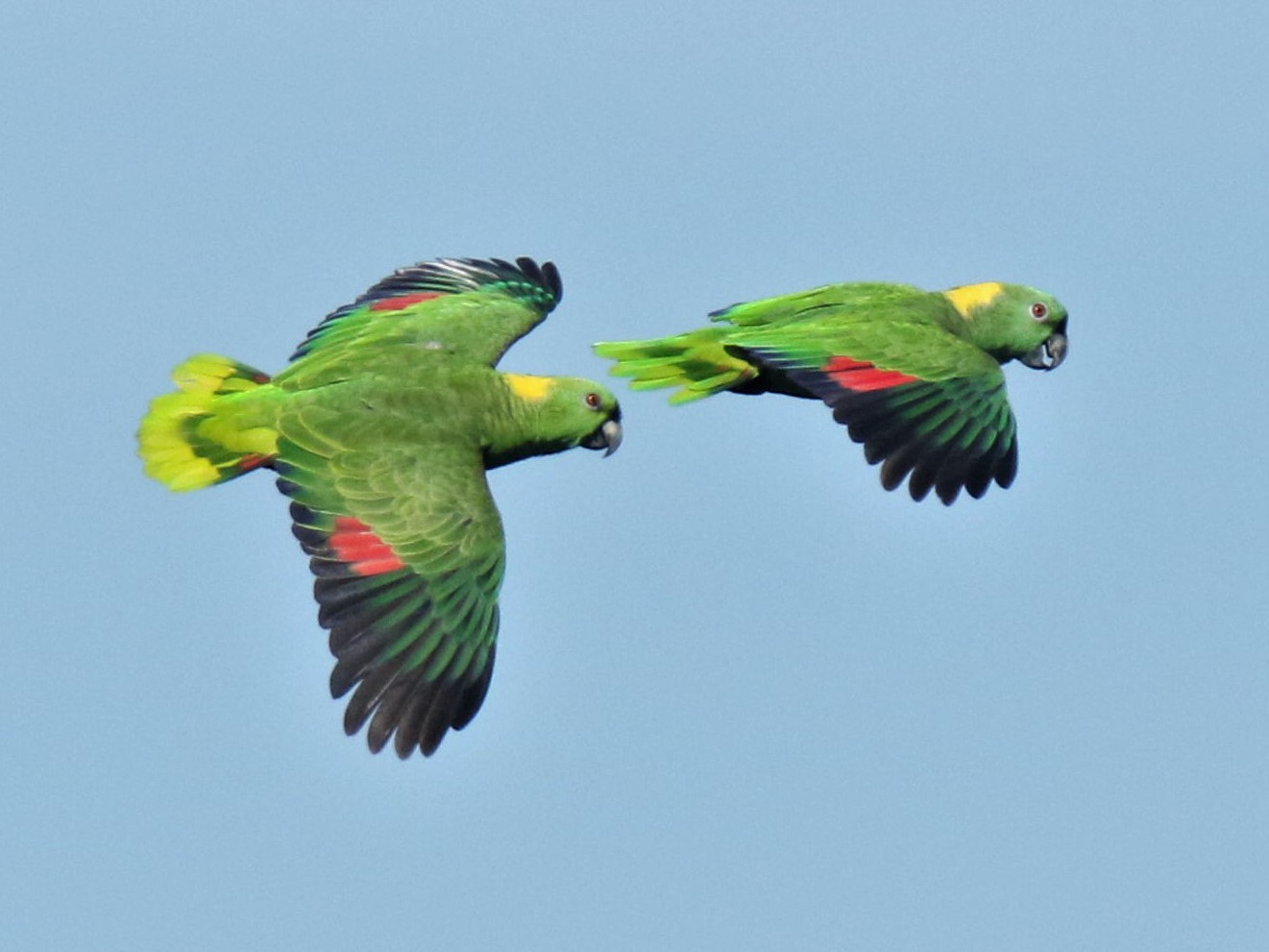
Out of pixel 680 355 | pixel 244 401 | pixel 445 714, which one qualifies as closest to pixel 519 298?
pixel 680 355

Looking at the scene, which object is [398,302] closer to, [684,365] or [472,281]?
[472,281]

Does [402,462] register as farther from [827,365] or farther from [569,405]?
[827,365]

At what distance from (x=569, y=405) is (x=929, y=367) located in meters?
2.36

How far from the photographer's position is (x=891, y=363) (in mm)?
19062

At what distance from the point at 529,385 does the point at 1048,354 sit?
395 centimetres

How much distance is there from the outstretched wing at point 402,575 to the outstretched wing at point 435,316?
45.3 inches

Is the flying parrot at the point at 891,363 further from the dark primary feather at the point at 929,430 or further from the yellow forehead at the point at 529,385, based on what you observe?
the yellow forehead at the point at 529,385

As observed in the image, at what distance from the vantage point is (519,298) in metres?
21.0

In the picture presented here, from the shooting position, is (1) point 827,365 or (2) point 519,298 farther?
(2) point 519,298

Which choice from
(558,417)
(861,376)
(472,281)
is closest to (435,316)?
(472,281)

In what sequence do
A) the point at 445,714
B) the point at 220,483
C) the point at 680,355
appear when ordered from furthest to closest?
the point at 680,355 → the point at 220,483 → the point at 445,714

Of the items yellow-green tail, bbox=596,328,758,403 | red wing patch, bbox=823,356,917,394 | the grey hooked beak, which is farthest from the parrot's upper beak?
yellow-green tail, bbox=596,328,758,403

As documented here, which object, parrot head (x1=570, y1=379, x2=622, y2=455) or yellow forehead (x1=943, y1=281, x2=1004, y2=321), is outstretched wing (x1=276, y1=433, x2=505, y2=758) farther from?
yellow forehead (x1=943, y1=281, x2=1004, y2=321)

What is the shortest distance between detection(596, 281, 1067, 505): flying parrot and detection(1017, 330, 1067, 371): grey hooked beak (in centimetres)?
8
